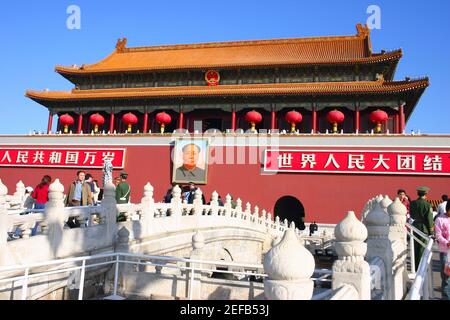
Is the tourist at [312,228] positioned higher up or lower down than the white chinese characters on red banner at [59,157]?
lower down

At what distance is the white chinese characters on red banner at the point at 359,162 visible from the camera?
1589cm

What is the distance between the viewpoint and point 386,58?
19172 millimetres

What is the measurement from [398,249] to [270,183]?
38.8ft

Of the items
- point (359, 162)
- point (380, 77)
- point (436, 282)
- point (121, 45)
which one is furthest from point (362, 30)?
point (436, 282)

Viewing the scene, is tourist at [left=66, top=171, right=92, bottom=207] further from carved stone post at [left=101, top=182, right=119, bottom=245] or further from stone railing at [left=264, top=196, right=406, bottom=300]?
stone railing at [left=264, top=196, right=406, bottom=300]

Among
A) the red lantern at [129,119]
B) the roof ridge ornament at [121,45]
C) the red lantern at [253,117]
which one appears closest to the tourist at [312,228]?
the red lantern at [253,117]

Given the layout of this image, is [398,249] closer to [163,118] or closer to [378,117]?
[378,117]

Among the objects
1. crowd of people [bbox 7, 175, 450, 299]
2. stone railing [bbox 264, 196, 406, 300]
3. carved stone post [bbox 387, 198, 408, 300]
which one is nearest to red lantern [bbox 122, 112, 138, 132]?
crowd of people [bbox 7, 175, 450, 299]

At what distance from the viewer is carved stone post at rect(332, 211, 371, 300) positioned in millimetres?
3486

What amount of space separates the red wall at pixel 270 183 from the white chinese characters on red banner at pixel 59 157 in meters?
0.33

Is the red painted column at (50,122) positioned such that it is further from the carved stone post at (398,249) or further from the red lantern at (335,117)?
the carved stone post at (398,249)

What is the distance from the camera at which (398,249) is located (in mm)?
6219
